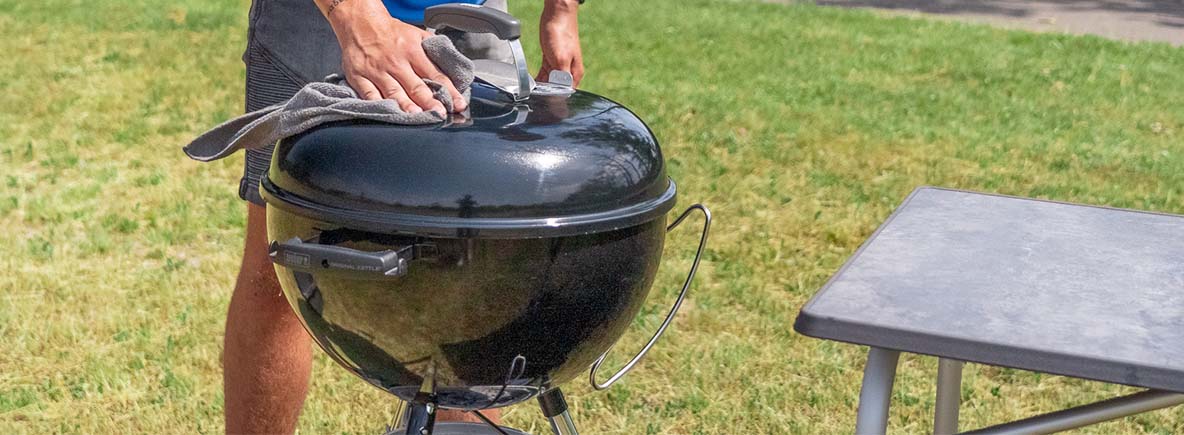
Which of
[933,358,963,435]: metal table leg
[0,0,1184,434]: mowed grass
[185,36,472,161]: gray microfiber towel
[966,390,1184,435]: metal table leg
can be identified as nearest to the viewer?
[966,390,1184,435]: metal table leg

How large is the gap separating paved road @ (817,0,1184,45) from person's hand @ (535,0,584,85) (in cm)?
667

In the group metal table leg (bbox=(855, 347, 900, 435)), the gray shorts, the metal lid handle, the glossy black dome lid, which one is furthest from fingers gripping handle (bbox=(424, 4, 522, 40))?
metal table leg (bbox=(855, 347, 900, 435))

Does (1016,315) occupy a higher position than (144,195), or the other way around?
(1016,315)

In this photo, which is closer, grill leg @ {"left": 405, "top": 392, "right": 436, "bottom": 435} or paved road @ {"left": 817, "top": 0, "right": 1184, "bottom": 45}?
grill leg @ {"left": 405, "top": 392, "right": 436, "bottom": 435}

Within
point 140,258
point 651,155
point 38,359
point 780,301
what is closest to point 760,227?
point 780,301

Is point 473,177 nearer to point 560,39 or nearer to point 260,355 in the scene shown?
point 560,39

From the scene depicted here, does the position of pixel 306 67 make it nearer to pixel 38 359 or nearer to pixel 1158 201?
pixel 38 359

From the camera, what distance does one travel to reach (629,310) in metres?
1.51

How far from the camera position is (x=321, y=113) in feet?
4.63

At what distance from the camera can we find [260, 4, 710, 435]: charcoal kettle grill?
132cm

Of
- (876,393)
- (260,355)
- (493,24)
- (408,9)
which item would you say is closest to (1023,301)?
(876,393)

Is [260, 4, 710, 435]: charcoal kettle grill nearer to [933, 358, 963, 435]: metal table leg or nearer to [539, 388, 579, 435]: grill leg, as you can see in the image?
[539, 388, 579, 435]: grill leg

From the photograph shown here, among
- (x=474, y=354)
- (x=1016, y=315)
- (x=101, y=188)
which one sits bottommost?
(x=101, y=188)

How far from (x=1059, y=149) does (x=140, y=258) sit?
3.40 m
